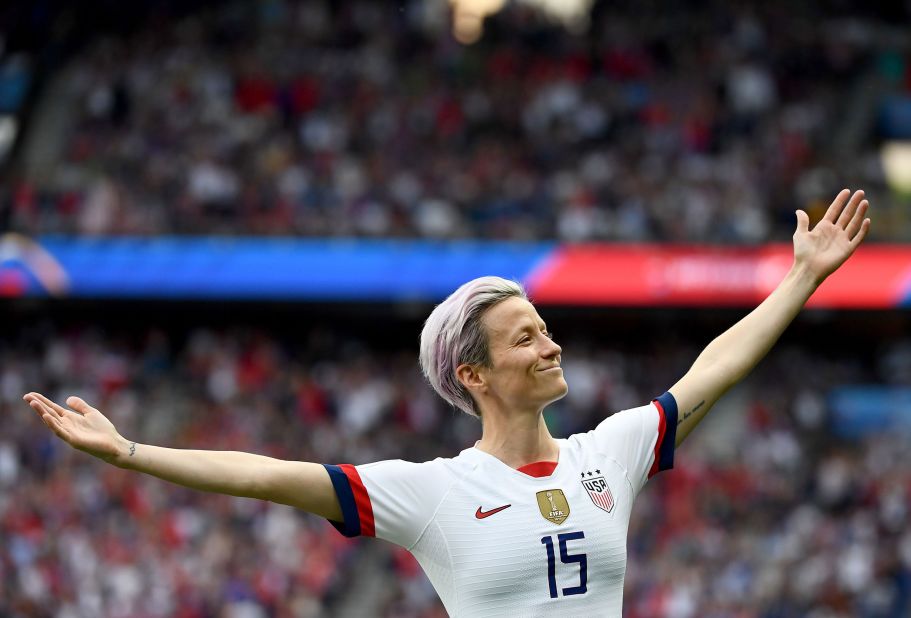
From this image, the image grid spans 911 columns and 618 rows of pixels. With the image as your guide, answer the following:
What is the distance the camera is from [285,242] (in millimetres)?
19812

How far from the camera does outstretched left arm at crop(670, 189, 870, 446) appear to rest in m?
4.14

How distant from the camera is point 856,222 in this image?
14.1 feet

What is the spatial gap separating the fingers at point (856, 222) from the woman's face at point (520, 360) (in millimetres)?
1064

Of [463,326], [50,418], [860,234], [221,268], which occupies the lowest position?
[50,418]

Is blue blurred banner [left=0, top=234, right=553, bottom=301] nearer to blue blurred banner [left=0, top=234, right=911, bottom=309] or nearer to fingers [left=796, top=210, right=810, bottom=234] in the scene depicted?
blue blurred banner [left=0, top=234, right=911, bottom=309]

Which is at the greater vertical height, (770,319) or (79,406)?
(770,319)

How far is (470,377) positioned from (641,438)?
536mm

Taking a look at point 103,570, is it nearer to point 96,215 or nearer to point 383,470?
point 96,215

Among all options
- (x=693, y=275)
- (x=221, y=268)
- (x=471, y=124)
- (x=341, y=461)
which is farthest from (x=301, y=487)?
(x=471, y=124)

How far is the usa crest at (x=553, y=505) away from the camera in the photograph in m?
3.75

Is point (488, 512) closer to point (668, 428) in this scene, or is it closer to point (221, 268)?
point (668, 428)

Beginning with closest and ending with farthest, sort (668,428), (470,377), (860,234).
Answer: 1. (470,377)
2. (668,428)
3. (860,234)

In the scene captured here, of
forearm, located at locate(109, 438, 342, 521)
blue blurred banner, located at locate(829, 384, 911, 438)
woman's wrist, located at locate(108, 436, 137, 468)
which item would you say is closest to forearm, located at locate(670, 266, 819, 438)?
forearm, located at locate(109, 438, 342, 521)

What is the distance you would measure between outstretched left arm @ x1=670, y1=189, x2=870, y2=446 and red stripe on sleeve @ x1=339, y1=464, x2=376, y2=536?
99 cm
